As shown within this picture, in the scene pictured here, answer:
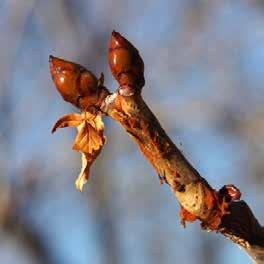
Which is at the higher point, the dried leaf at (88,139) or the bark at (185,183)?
the dried leaf at (88,139)

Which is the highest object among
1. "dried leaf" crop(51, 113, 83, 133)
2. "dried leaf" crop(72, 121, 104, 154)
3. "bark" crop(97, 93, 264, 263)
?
"dried leaf" crop(51, 113, 83, 133)

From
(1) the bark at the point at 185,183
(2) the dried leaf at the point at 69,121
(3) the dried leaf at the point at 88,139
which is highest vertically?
(2) the dried leaf at the point at 69,121

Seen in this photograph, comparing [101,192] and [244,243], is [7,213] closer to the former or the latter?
[101,192]

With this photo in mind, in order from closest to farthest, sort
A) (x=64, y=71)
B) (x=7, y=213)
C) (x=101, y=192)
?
(x=64, y=71) → (x=7, y=213) → (x=101, y=192)

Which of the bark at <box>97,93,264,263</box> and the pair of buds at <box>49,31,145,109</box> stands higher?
the pair of buds at <box>49,31,145,109</box>

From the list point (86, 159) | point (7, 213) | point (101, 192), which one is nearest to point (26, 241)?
point (7, 213)
